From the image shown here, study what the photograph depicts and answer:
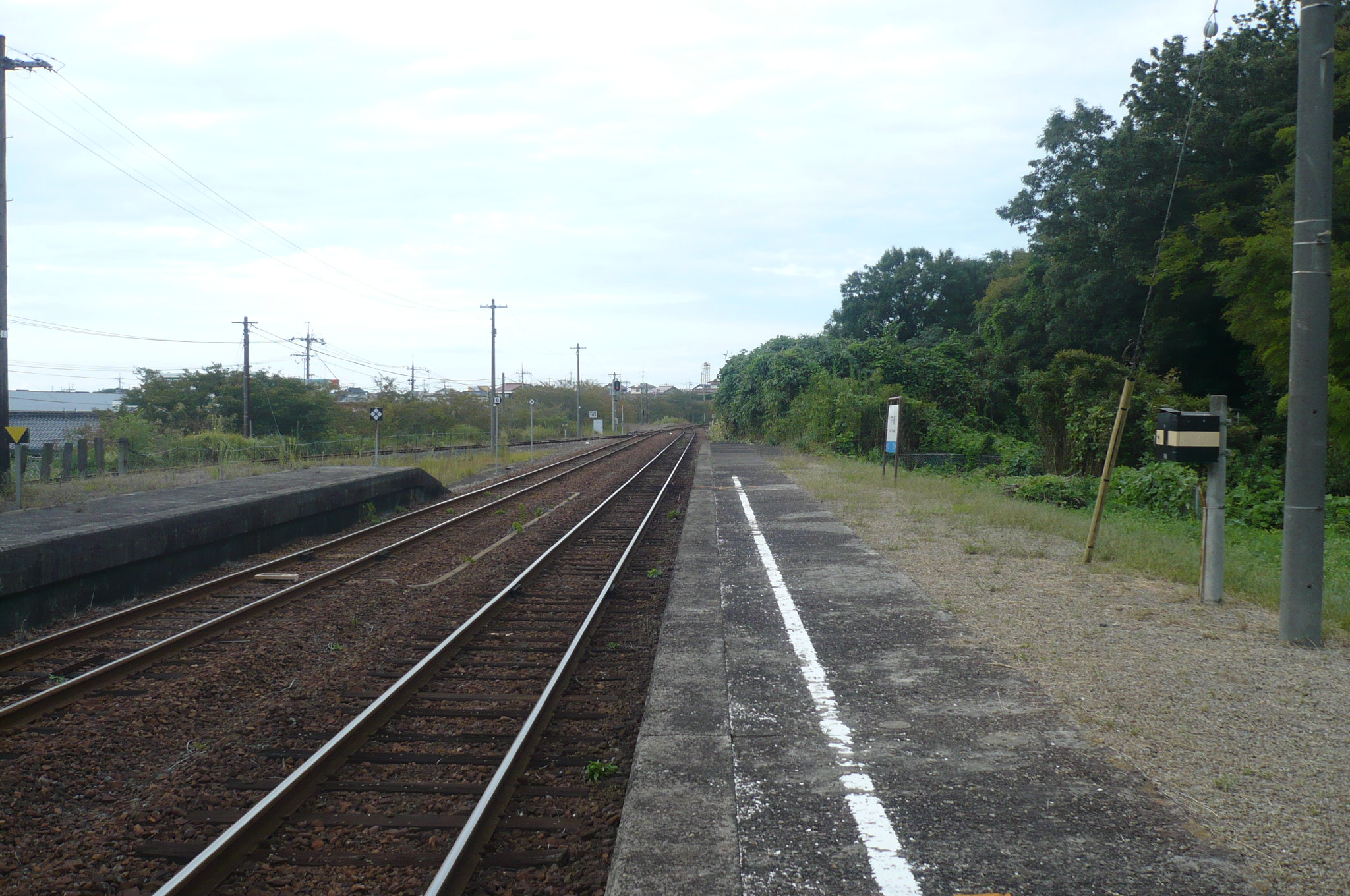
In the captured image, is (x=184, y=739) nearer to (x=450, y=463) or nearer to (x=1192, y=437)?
(x=1192, y=437)

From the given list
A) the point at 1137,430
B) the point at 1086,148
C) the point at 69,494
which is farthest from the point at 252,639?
the point at 1086,148

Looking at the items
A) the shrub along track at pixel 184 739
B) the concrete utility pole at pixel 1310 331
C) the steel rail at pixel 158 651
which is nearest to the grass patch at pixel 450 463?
the steel rail at pixel 158 651

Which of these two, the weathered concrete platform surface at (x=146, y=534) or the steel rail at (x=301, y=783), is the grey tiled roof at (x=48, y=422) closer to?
the weathered concrete platform surface at (x=146, y=534)

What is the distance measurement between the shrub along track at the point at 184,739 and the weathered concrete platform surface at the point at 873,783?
18.0 inches

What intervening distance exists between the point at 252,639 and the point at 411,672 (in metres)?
2.05

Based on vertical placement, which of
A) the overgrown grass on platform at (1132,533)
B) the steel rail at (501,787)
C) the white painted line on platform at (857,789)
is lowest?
the steel rail at (501,787)

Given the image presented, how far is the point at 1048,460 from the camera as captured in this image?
901 inches

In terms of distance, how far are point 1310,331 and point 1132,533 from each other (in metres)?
5.46

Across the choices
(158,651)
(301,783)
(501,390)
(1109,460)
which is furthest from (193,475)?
(501,390)

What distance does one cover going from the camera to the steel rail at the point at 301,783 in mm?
3445

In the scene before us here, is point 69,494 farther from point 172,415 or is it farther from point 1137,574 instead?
point 172,415

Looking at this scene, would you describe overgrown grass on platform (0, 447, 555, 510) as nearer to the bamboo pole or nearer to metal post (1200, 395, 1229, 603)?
the bamboo pole

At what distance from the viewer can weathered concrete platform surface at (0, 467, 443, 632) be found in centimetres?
799

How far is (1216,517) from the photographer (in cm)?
693
